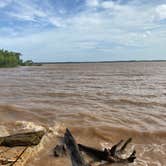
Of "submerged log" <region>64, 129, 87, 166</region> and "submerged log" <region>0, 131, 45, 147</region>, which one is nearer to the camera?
"submerged log" <region>64, 129, 87, 166</region>

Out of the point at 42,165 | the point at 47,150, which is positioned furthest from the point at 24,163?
the point at 47,150

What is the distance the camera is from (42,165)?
243 inches

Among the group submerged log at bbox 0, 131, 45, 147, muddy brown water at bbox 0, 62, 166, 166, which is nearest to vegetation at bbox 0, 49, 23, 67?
muddy brown water at bbox 0, 62, 166, 166

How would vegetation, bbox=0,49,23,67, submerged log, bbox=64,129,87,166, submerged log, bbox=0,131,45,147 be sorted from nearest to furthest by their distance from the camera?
submerged log, bbox=64,129,87,166 < submerged log, bbox=0,131,45,147 < vegetation, bbox=0,49,23,67

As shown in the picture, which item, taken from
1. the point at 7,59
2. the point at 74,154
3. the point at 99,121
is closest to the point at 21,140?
the point at 74,154

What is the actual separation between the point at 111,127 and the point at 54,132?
2.52 meters

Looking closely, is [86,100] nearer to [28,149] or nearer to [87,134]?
[87,134]

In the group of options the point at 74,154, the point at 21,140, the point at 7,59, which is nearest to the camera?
the point at 74,154

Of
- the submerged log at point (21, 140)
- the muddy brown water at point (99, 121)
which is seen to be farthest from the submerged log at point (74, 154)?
the submerged log at point (21, 140)

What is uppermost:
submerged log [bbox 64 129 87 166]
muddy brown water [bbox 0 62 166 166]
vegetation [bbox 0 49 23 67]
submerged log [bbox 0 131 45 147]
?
vegetation [bbox 0 49 23 67]

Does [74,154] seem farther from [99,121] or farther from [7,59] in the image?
[7,59]

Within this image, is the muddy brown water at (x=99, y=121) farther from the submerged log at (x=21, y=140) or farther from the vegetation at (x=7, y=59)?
the vegetation at (x=7, y=59)

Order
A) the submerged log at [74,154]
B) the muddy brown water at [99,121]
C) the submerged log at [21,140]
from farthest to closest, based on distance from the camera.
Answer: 1. the muddy brown water at [99,121]
2. the submerged log at [21,140]
3. the submerged log at [74,154]

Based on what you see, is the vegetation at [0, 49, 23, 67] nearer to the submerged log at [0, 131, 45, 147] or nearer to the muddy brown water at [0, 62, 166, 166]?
the muddy brown water at [0, 62, 166, 166]
